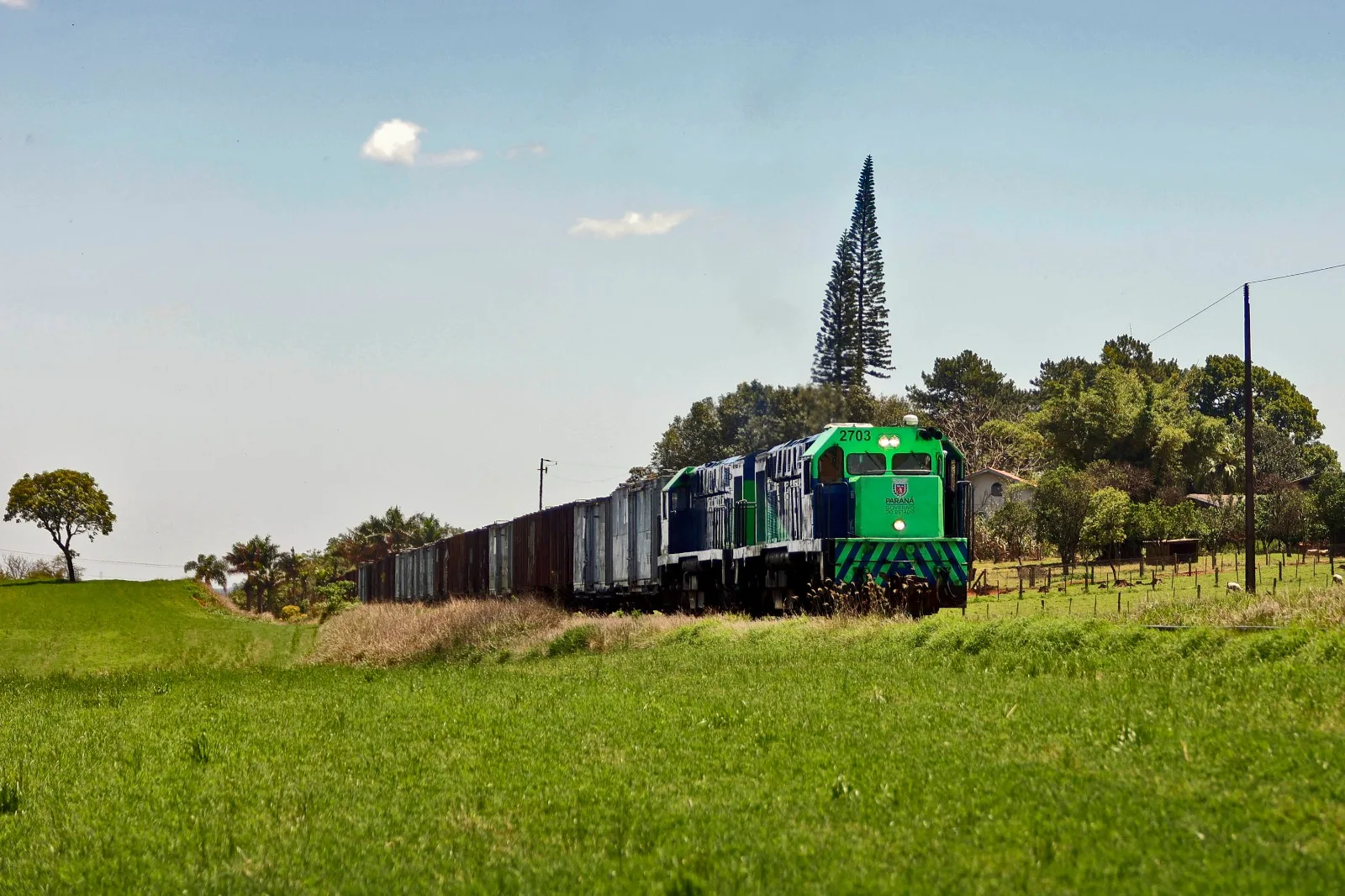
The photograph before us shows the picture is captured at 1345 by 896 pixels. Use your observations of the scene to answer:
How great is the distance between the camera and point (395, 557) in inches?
2921

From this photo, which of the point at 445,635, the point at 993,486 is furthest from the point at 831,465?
the point at 993,486

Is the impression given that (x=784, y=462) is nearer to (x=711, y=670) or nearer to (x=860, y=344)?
(x=711, y=670)

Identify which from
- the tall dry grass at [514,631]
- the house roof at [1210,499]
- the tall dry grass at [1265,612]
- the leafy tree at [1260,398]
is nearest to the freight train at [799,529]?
the tall dry grass at [514,631]

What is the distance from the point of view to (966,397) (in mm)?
128625

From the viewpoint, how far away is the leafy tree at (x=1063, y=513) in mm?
61375

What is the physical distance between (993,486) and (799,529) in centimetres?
6183

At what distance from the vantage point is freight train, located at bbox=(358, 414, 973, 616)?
2673cm

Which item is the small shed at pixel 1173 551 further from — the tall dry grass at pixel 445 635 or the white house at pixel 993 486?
the tall dry grass at pixel 445 635

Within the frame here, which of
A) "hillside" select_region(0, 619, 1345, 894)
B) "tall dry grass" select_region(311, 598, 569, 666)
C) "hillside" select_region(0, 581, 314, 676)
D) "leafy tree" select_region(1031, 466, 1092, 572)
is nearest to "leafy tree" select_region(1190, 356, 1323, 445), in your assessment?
"leafy tree" select_region(1031, 466, 1092, 572)

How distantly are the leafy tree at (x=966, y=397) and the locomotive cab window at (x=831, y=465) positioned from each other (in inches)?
2953

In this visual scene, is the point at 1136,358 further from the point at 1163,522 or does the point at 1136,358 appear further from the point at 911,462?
the point at 911,462

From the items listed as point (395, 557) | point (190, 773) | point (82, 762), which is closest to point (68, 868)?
point (190, 773)

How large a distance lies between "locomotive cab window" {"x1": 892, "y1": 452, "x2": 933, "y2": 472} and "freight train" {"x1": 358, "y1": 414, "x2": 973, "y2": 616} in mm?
25

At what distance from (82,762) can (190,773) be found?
185cm
